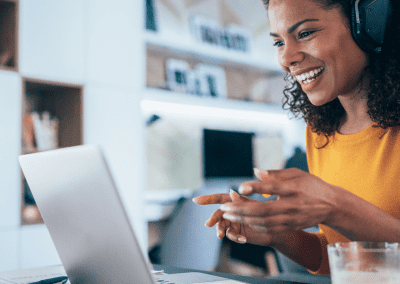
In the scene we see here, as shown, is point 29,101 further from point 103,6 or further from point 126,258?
point 126,258

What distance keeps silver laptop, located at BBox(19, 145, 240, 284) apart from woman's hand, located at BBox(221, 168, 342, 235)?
15cm

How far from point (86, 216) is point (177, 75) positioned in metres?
2.81

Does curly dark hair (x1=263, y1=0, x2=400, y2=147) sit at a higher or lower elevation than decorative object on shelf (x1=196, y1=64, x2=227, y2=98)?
lower

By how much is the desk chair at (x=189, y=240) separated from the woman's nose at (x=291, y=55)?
1749mm

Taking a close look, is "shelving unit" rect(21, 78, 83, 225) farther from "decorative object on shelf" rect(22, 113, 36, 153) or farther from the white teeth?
the white teeth

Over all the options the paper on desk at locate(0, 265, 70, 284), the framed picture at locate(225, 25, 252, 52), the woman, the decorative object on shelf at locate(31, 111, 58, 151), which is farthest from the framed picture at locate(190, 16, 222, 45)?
the paper on desk at locate(0, 265, 70, 284)

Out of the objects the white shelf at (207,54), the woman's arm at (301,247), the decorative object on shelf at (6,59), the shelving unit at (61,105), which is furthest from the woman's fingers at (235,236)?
the white shelf at (207,54)

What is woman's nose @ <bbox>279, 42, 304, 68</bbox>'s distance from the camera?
40.1 inches

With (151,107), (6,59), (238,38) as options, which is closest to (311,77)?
(6,59)

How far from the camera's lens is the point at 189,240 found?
2.67 meters

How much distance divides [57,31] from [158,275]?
78.7 inches

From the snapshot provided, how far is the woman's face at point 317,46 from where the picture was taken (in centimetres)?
98

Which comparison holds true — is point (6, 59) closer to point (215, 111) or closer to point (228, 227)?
point (215, 111)

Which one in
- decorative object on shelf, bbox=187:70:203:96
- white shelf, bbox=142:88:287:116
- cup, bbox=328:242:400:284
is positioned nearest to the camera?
cup, bbox=328:242:400:284
